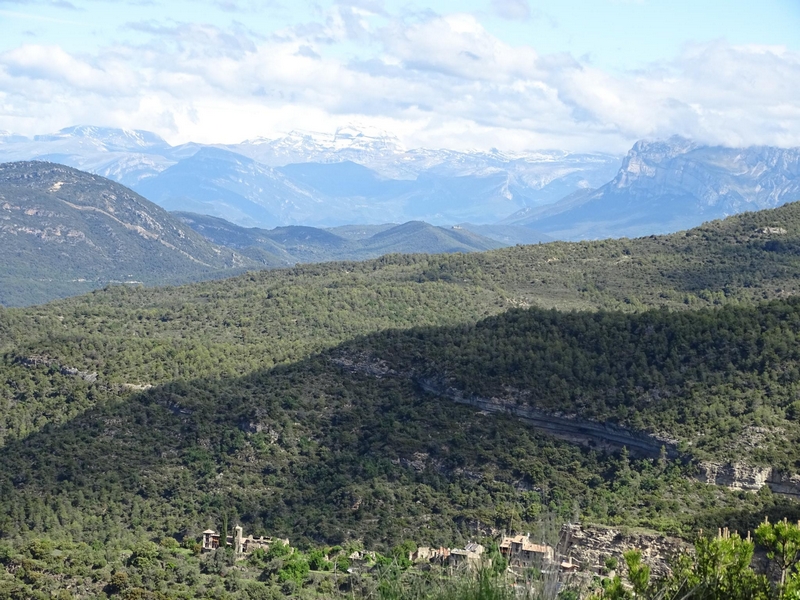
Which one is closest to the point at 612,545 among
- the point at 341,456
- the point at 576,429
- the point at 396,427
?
the point at 576,429

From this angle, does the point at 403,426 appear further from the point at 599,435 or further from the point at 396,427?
the point at 599,435

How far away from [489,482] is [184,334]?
53112 mm

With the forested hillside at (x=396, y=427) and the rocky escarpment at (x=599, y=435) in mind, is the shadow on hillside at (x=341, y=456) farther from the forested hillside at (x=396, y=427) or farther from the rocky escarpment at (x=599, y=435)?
the rocky escarpment at (x=599, y=435)

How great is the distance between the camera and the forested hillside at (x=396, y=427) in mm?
55219

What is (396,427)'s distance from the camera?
64.2m

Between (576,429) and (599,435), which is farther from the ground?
(576,429)

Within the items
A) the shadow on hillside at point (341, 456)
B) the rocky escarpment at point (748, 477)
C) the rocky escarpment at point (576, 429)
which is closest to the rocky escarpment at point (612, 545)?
the shadow on hillside at point (341, 456)

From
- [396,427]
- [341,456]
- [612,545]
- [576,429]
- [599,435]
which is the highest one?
[576,429]

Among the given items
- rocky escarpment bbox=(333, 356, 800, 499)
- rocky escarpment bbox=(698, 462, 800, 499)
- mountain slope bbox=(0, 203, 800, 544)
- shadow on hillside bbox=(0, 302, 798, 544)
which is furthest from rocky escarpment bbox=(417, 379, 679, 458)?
rocky escarpment bbox=(698, 462, 800, 499)

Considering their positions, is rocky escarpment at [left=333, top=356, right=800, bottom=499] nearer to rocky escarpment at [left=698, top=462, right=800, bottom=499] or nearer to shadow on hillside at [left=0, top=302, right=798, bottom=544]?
rocky escarpment at [left=698, top=462, right=800, bottom=499]

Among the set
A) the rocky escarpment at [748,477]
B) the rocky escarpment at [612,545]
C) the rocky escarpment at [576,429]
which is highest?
the rocky escarpment at [576,429]

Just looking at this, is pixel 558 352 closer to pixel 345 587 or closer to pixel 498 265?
pixel 345 587

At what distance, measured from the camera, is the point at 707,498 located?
51.8 meters

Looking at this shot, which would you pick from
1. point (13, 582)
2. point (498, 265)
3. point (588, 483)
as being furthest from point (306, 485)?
point (498, 265)
